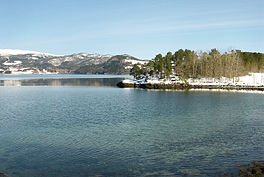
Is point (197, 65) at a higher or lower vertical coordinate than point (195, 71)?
higher

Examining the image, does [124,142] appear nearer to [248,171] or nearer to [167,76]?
[248,171]

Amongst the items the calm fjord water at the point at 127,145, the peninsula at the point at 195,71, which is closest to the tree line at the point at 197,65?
the peninsula at the point at 195,71

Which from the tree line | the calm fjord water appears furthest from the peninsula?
the calm fjord water

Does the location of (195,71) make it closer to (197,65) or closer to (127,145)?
(197,65)

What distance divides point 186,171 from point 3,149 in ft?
64.2

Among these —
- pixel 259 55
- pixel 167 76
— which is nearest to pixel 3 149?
pixel 167 76

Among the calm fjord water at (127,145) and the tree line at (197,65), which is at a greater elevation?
the tree line at (197,65)

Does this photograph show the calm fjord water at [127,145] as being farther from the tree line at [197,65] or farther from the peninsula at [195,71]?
the tree line at [197,65]

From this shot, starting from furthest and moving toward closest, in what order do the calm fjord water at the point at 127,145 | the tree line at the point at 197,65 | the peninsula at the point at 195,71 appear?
1. the tree line at the point at 197,65
2. the peninsula at the point at 195,71
3. the calm fjord water at the point at 127,145

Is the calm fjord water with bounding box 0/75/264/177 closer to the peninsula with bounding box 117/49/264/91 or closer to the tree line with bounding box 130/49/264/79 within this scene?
the peninsula with bounding box 117/49/264/91

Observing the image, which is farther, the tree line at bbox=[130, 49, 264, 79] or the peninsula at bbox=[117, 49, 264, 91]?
the tree line at bbox=[130, 49, 264, 79]

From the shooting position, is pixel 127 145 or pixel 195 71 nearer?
pixel 127 145

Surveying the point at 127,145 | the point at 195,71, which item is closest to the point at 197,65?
the point at 195,71

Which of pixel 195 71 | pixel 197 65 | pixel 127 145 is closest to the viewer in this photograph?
pixel 127 145
